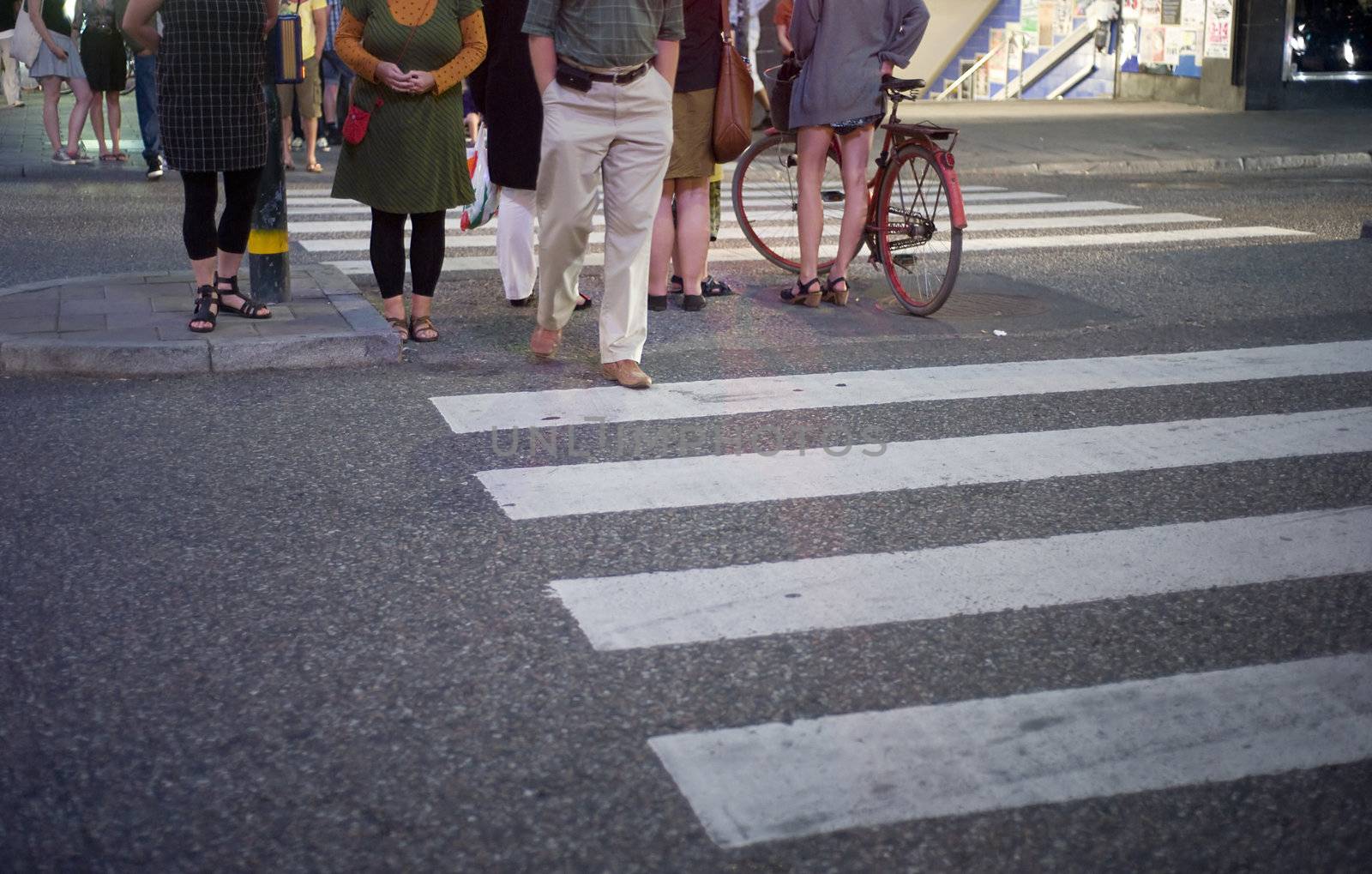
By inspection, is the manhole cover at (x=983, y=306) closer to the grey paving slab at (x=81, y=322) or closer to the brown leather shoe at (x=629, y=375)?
the brown leather shoe at (x=629, y=375)

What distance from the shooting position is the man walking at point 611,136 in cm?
575

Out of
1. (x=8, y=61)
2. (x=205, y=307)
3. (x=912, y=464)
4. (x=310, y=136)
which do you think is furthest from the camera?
(x=8, y=61)

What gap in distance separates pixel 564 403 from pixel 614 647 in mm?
2388

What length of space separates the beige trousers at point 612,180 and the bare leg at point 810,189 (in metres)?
1.95

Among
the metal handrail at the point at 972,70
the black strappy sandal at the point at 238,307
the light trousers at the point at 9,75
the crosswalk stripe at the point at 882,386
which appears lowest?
the crosswalk stripe at the point at 882,386

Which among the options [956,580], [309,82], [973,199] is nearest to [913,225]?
[956,580]

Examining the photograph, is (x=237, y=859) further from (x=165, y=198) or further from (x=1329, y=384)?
(x=165, y=198)

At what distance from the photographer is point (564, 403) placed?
5.96m

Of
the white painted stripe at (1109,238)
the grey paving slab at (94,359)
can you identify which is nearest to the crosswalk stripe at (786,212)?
the white painted stripe at (1109,238)

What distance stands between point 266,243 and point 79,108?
8.27 metres

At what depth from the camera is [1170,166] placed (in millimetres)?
16312

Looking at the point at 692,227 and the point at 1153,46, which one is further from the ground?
the point at 1153,46

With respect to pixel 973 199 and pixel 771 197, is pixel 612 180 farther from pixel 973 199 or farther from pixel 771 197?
pixel 973 199

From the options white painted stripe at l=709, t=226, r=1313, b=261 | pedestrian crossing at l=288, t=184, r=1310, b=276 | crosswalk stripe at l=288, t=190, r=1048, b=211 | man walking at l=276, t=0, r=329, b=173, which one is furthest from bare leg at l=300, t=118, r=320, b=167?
white painted stripe at l=709, t=226, r=1313, b=261
